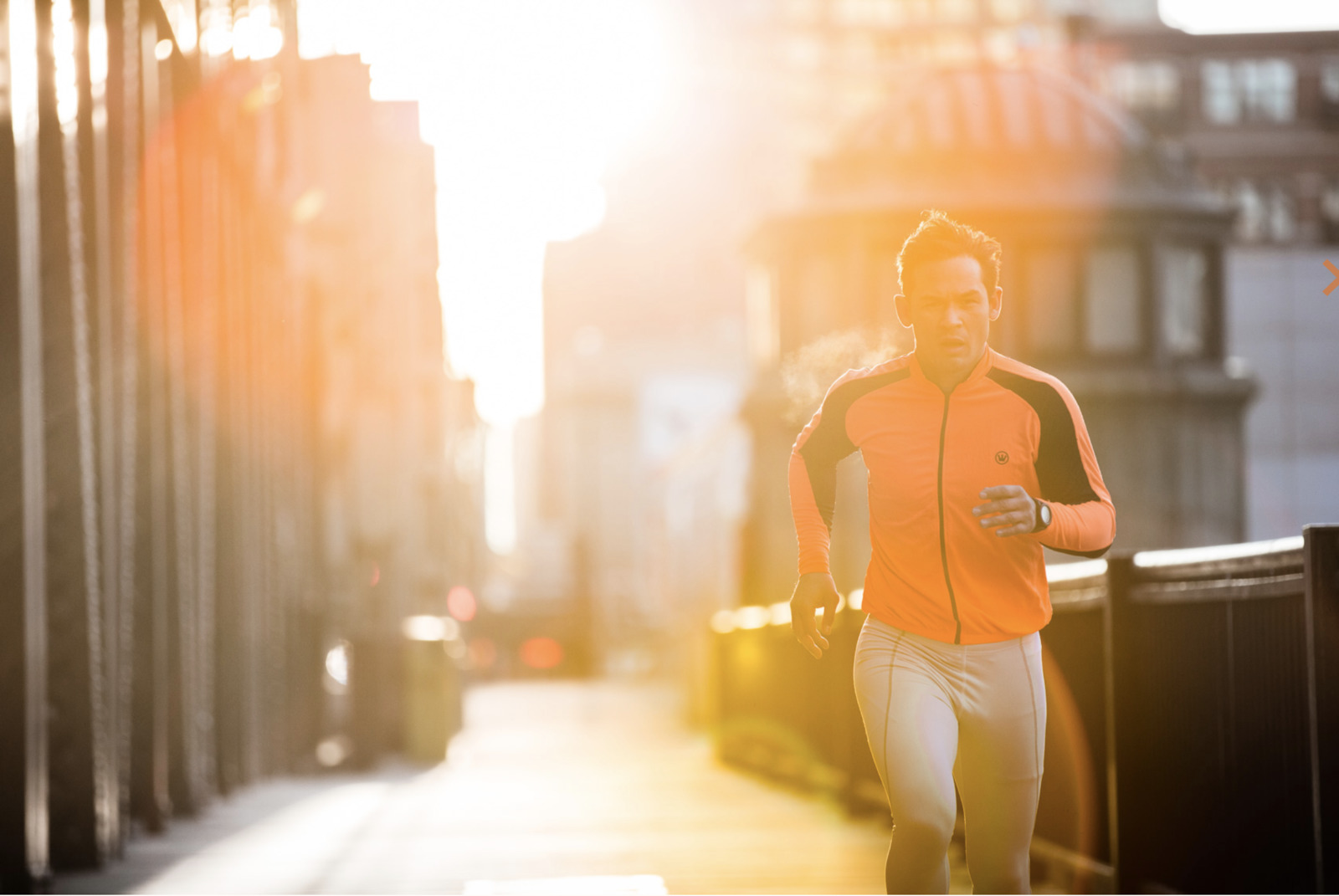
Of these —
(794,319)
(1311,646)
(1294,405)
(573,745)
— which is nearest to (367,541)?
(573,745)

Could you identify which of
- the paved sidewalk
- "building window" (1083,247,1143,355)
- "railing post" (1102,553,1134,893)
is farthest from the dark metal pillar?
"building window" (1083,247,1143,355)

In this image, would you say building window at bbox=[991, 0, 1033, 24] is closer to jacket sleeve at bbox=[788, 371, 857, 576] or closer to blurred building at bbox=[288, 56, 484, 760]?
blurred building at bbox=[288, 56, 484, 760]

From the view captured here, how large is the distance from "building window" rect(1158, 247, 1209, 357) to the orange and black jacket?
27917 millimetres

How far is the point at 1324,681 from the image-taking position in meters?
5.05

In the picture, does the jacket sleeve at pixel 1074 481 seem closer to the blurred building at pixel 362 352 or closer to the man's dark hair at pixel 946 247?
the man's dark hair at pixel 946 247

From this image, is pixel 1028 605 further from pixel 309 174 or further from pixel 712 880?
pixel 309 174

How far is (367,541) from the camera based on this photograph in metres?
31.5

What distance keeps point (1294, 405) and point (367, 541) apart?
22526mm

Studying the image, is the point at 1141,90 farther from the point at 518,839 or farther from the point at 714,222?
the point at 714,222

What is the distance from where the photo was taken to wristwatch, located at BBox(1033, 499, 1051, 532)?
333 centimetres

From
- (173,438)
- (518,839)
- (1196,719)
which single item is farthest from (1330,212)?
(1196,719)

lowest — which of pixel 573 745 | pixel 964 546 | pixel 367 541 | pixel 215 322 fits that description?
pixel 573 745

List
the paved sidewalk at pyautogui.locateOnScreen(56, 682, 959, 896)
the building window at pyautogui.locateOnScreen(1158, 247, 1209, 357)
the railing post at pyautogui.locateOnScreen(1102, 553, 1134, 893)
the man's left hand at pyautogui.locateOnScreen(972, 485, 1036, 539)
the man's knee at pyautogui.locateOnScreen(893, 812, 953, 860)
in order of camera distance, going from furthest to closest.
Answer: the building window at pyautogui.locateOnScreen(1158, 247, 1209, 357), the paved sidewalk at pyautogui.locateOnScreen(56, 682, 959, 896), the railing post at pyautogui.locateOnScreen(1102, 553, 1134, 893), the man's knee at pyautogui.locateOnScreen(893, 812, 953, 860), the man's left hand at pyautogui.locateOnScreen(972, 485, 1036, 539)

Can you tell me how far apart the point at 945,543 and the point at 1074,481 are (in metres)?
0.27
